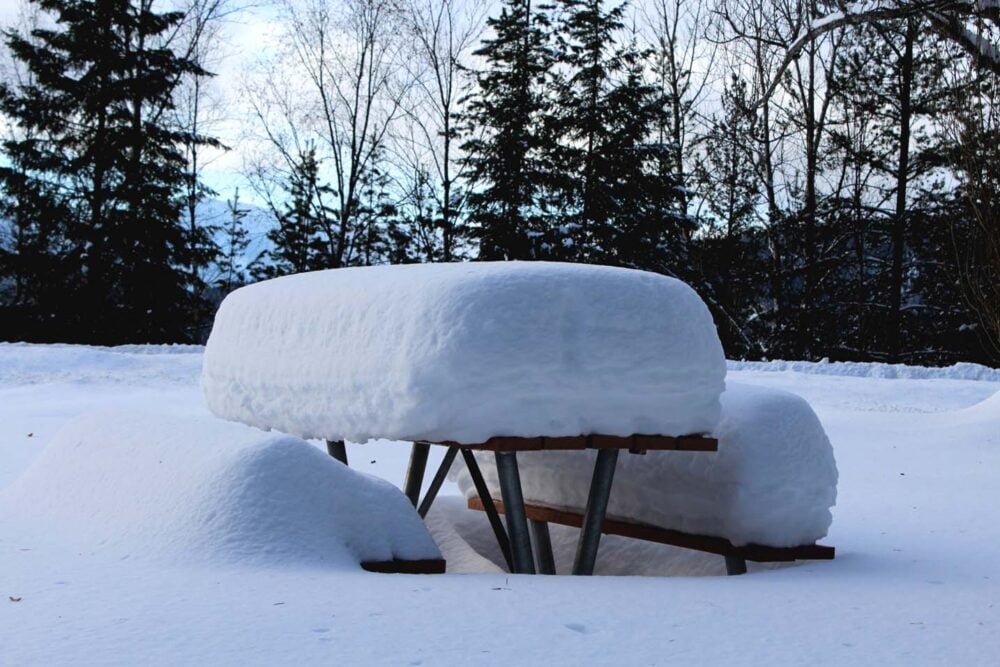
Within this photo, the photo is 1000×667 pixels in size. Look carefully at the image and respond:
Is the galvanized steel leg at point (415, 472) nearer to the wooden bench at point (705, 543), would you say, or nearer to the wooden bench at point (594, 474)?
the wooden bench at point (705, 543)

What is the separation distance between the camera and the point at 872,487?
8383mm

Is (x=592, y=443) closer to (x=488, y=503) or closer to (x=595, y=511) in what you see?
(x=595, y=511)

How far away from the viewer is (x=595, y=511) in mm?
5410

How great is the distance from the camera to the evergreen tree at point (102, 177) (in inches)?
917

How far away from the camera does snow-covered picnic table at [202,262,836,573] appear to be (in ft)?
14.9

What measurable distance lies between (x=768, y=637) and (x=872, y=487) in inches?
222

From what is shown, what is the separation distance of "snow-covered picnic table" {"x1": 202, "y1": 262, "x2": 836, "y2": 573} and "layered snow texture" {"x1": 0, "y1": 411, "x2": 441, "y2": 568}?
1.44 ft

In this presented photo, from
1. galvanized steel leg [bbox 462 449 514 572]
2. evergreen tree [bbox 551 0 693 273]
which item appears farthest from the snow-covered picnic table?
evergreen tree [bbox 551 0 693 273]

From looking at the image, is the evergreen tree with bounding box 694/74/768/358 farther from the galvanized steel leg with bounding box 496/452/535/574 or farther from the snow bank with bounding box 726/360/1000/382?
the galvanized steel leg with bounding box 496/452/535/574

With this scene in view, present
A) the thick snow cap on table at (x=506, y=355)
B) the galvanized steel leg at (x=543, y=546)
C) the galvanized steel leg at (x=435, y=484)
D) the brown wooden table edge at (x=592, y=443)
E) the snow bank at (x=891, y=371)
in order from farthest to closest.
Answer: the snow bank at (x=891, y=371) < the galvanized steel leg at (x=543, y=546) < the galvanized steel leg at (x=435, y=484) < the brown wooden table edge at (x=592, y=443) < the thick snow cap on table at (x=506, y=355)

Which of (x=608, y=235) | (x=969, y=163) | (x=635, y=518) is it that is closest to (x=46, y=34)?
(x=608, y=235)

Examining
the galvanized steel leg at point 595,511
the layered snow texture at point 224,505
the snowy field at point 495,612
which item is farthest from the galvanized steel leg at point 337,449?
the galvanized steel leg at point 595,511

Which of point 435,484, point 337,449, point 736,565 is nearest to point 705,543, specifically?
point 736,565

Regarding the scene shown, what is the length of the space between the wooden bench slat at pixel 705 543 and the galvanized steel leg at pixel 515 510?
2.60 ft
